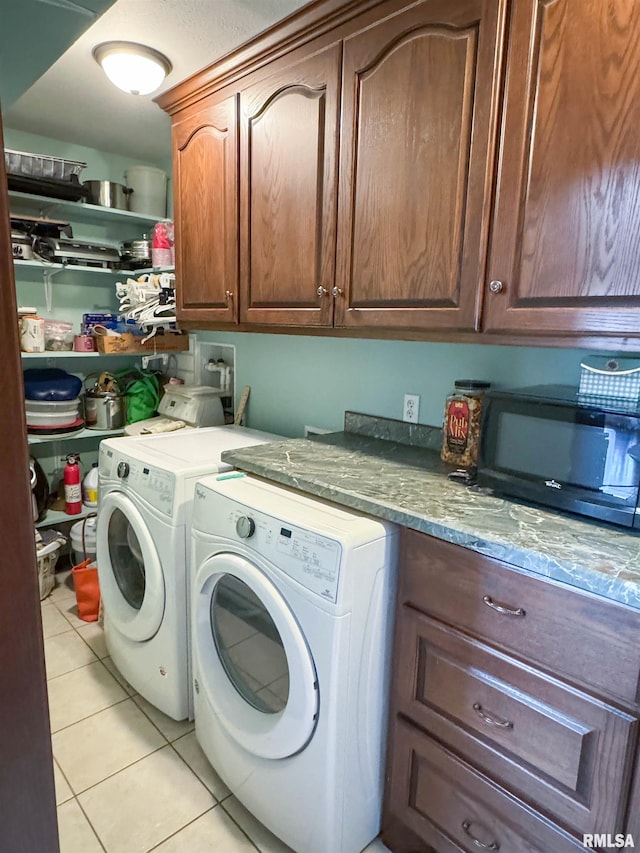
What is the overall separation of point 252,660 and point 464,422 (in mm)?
932

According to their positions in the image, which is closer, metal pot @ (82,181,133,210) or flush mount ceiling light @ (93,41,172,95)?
flush mount ceiling light @ (93,41,172,95)

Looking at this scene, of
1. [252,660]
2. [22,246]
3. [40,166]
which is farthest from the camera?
[22,246]

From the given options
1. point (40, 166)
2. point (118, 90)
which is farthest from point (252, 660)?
point (40, 166)

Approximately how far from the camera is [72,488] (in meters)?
2.74

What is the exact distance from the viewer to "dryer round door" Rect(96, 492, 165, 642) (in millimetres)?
1724

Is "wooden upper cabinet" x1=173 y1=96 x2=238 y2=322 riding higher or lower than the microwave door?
higher

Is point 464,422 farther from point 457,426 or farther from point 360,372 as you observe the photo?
point 360,372

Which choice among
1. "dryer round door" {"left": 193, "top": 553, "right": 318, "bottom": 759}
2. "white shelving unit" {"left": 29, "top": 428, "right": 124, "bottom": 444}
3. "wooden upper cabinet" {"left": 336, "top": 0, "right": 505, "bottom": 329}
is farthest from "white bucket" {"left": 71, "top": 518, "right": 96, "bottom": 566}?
"wooden upper cabinet" {"left": 336, "top": 0, "right": 505, "bottom": 329}

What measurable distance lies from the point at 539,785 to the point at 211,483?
1.05m

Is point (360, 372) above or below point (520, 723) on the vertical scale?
above

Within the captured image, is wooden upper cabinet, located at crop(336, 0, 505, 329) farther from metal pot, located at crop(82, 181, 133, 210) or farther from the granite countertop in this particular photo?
metal pot, located at crop(82, 181, 133, 210)

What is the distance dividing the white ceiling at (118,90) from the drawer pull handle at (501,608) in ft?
4.35

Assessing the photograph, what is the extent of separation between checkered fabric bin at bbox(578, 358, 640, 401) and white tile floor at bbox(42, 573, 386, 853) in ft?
4.44

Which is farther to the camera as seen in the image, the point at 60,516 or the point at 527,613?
the point at 60,516
